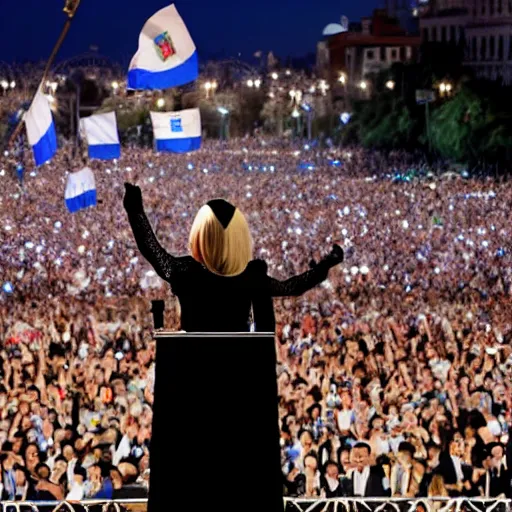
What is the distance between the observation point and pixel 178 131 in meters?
12.3

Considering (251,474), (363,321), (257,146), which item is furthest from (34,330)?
(251,474)

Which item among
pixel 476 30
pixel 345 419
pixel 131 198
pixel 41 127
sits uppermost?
pixel 476 30

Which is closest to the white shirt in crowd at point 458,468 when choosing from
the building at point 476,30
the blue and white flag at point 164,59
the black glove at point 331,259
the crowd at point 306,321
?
the crowd at point 306,321

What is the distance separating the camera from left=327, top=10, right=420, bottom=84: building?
481 inches

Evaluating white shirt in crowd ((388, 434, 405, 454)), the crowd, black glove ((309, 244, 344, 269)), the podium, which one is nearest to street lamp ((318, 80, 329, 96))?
the crowd

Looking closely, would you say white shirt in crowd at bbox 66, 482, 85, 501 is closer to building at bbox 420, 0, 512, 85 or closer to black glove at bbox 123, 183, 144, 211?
black glove at bbox 123, 183, 144, 211

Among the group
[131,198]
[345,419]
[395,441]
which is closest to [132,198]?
[131,198]

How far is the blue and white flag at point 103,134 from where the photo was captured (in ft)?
40.4

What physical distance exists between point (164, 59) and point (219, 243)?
753 centimetres

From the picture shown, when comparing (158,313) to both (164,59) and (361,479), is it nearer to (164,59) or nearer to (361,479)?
(361,479)

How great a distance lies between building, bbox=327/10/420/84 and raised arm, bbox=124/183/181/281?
31.6 feet

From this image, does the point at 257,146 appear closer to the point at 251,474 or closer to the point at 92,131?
the point at 92,131

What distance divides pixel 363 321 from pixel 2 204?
4740mm

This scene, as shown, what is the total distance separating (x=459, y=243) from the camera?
12344 mm
